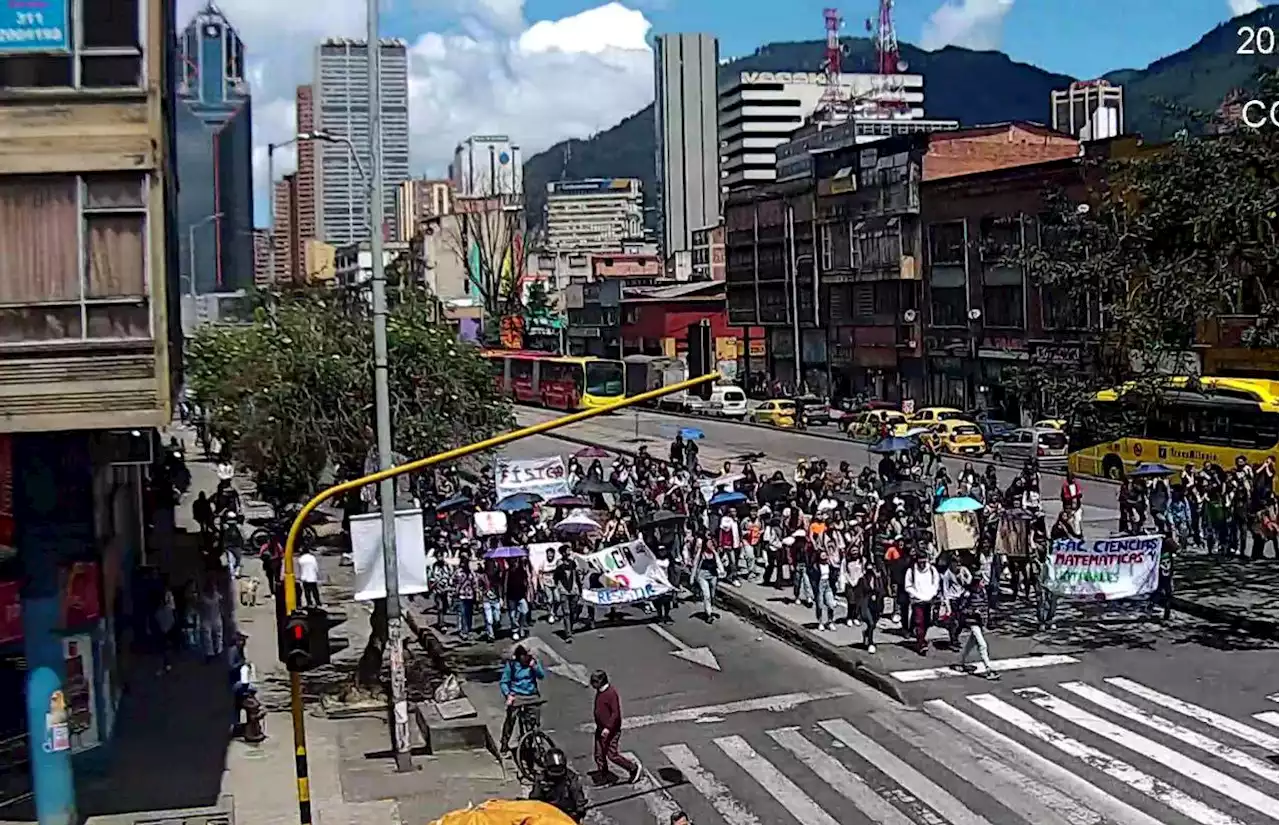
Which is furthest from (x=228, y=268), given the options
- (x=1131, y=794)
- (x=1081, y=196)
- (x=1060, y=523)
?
(x=1131, y=794)

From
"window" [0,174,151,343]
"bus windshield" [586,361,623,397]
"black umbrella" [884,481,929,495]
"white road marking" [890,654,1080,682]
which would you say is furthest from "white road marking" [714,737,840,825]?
"bus windshield" [586,361,623,397]

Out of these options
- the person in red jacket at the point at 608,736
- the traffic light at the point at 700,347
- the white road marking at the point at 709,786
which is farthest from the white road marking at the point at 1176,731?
the traffic light at the point at 700,347

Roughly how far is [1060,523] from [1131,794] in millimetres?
11209

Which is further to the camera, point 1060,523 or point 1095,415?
point 1095,415

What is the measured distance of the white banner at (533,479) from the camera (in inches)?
1264

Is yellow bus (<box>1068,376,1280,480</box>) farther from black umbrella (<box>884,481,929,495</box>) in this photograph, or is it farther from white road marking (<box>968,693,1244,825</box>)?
white road marking (<box>968,693,1244,825</box>)

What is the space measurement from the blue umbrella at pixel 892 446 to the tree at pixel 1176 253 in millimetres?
9546

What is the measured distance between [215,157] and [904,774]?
3689 inches

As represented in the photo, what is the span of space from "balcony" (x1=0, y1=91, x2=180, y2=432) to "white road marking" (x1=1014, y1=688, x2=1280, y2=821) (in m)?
10.7

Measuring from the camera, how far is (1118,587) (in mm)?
23297

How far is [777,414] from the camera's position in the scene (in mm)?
67250

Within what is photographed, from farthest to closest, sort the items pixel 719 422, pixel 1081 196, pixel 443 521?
pixel 719 422
pixel 1081 196
pixel 443 521

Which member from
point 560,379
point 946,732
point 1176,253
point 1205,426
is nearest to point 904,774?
point 946,732

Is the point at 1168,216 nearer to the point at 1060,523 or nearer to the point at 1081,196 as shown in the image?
the point at 1060,523
